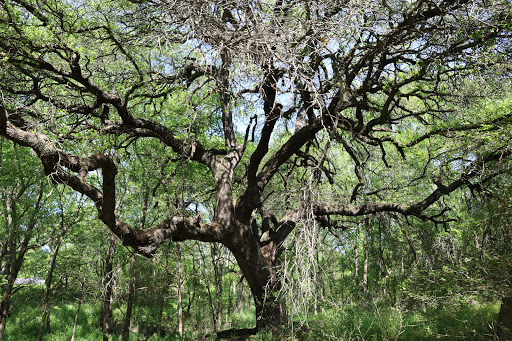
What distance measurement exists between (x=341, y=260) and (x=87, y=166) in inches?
677

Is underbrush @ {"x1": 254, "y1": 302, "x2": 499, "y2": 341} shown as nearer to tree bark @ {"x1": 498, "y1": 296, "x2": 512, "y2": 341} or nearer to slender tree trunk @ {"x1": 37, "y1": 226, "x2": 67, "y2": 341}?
tree bark @ {"x1": 498, "y1": 296, "x2": 512, "y2": 341}

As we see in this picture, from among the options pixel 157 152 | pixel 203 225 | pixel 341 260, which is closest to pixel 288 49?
pixel 203 225

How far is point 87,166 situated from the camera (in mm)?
4281

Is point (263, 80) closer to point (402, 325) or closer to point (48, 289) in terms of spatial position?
point (402, 325)

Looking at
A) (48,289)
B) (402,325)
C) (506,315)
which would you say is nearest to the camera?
(506,315)

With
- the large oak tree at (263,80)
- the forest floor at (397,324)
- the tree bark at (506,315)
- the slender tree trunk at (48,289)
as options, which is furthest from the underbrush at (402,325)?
the slender tree trunk at (48,289)

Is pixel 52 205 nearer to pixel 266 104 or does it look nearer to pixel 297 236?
pixel 266 104

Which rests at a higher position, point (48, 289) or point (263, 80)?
point (263, 80)

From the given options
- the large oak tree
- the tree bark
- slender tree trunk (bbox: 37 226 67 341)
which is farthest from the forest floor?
slender tree trunk (bbox: 37 226 67 341)

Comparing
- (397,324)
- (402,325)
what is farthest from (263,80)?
(402,325)

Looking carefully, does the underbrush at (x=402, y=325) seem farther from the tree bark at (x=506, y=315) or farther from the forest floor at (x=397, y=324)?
the tree bark at (x=506, y=315)

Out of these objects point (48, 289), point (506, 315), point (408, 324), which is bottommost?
point (408, 324)

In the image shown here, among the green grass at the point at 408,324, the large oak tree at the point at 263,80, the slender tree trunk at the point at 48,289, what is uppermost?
the large oak tree at the point at 263,80

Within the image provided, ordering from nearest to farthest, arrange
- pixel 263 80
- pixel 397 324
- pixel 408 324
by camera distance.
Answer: pixel 263 80 → pixel 397 324 → pixel 408 324
